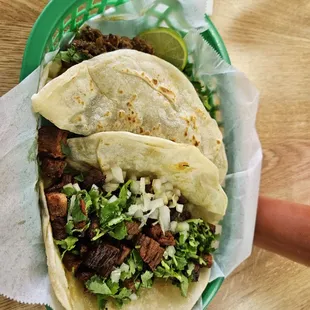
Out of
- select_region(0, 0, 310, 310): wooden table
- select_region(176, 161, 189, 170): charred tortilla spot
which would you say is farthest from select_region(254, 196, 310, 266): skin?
select_region(176, 161, 189, 170): charred tortilla spot

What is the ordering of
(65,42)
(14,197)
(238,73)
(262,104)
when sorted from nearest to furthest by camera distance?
(14,197), (65,42), (238,73), (262,104)

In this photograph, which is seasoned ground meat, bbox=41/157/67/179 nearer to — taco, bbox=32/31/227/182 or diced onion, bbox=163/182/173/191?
taco, bbox=32/31/227/182

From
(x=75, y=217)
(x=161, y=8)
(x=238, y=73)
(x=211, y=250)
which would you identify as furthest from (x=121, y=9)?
(x=211, y=250)

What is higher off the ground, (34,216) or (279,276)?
(34,216)

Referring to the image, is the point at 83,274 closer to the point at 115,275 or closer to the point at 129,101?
the point at 115,275

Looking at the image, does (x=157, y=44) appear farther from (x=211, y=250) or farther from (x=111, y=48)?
(x=211, y=250)

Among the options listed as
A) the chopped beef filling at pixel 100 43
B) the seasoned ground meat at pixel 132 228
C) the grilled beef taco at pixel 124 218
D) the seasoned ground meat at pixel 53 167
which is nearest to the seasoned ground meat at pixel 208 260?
the grilled beef taco at pixel 124 218

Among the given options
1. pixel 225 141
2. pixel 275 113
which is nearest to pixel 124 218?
pixel 225 141

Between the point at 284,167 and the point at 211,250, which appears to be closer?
the point at 211,250
